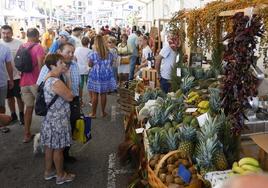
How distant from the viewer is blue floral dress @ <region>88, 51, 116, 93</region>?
629 cm

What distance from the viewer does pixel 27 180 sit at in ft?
13.5

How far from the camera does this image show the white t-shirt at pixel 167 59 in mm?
5996

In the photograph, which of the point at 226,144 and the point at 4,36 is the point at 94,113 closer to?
the point at 4,36

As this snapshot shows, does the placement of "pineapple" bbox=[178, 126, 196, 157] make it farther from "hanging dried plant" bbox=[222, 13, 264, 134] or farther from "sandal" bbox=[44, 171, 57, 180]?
"sandal" bbox=[44, 171, 57, 180]

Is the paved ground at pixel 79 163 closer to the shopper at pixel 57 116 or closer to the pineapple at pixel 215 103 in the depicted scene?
the shopper at pixel 57 116

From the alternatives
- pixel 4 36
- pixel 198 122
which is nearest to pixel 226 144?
pixel 198 122

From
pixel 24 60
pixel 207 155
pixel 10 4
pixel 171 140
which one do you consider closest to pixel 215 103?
pixel 171 140

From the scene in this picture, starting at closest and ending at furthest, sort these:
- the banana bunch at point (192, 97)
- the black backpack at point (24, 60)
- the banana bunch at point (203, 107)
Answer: the banana bunch at point (203, 107)
the banana bunch at point (192, 97)
the black backpack at point (24, 60)

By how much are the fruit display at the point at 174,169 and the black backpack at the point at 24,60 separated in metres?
3.05

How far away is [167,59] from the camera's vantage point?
604 cm

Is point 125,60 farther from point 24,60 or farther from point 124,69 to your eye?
point 24,60

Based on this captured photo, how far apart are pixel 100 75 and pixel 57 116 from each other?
105 inches

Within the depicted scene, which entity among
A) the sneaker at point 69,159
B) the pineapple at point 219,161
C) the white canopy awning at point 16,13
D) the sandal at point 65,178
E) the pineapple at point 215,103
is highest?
the white canopy awning at point 16,13

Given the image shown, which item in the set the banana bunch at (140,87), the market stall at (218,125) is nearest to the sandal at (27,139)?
the banana bunch at (140,87)
